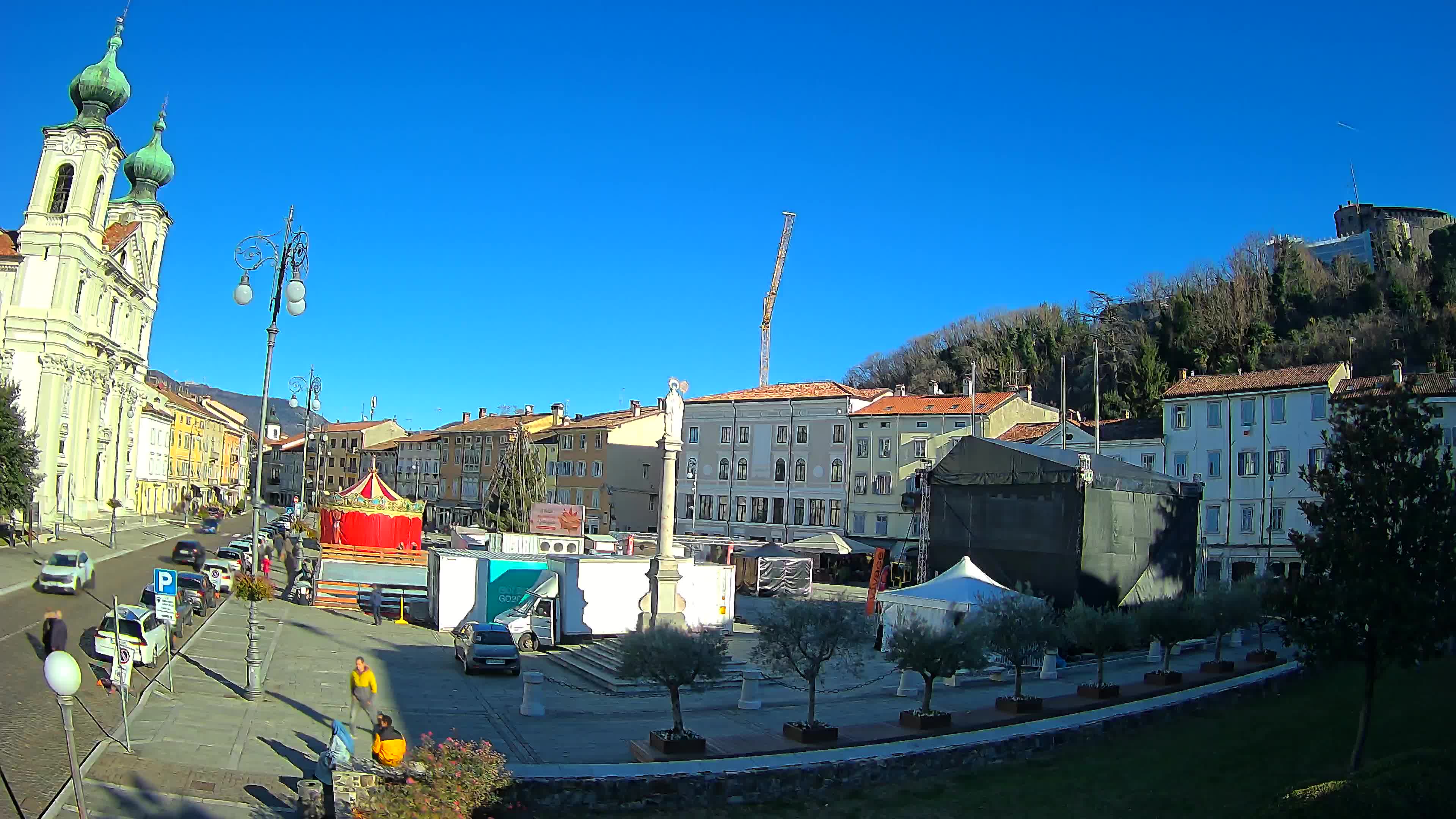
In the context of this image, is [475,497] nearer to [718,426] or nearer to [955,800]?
[718,426]

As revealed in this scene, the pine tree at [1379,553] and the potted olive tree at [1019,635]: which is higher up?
the pine tree at [1379,553]

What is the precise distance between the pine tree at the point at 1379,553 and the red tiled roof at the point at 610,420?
193 ft

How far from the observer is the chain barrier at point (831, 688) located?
20969 millimetres

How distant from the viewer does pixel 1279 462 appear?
4466 centimetres

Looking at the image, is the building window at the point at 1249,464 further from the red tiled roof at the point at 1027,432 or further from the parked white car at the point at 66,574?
the parked white car at the point at 66,574

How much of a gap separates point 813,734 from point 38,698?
12655 millimetres

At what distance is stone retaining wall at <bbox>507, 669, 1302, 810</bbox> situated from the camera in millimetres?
12148

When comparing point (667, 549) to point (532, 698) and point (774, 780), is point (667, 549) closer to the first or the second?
point (532, 698)

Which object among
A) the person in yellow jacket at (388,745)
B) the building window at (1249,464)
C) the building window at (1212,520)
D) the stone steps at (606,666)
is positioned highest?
the building window at (1249,464)

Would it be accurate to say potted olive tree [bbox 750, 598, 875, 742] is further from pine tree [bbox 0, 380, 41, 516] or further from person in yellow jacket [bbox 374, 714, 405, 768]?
pine tree [bbox 0, 380, 41, 516]

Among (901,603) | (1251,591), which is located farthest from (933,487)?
(1251,591)

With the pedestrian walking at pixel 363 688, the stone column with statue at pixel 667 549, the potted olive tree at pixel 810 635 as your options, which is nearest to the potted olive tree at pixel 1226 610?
the potted olive tree at pixel 810 635

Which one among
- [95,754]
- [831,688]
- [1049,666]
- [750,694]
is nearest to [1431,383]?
[1049,666]

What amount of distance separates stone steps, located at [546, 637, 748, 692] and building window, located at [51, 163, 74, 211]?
4610 cm
